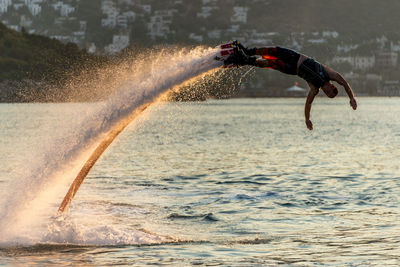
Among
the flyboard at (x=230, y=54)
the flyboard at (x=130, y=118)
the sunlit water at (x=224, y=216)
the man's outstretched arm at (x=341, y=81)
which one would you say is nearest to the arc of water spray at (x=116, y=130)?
the flyboard at (x=130, y=118)

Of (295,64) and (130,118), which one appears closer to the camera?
(295,64)

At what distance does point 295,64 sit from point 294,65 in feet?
0.15

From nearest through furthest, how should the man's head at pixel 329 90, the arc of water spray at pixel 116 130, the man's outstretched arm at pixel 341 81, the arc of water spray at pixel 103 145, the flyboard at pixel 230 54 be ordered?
the man's outstretched arm at pixel 341 81, the man's head at pixel 329 90, the flyboard at pixel 230 54, the arc of water spray at pixel 116 130, the arc of water spray at pixel 103 145

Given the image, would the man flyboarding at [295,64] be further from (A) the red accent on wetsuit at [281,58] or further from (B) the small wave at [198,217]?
(B) the small wave at [198,217]

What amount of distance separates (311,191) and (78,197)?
10.6 metres

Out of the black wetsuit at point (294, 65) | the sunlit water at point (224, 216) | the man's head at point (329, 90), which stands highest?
the black wetsuit at point (294, 65)

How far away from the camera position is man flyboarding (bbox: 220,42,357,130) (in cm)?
2125

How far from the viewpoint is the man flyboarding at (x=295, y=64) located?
69.7ft

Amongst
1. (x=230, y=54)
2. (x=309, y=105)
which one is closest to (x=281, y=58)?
(x=230, y=54)

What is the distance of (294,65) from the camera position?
21.6m

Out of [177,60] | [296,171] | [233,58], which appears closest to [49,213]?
[177,60]

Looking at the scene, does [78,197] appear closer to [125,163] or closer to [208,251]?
[208,251]

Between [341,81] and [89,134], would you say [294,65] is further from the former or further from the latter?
[89,134]

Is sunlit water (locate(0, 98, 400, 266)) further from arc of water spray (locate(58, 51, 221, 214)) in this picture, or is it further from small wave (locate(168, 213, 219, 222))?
arc of water spray (locate(58, 51, 221, 214))
